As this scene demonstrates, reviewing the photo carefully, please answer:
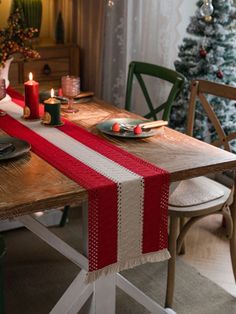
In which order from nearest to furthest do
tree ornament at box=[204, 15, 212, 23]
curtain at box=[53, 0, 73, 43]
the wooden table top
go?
the wooden table top, tree ornament at box=[204, 15, 212, 23], curtain at box=[53, 0, 73, 43]

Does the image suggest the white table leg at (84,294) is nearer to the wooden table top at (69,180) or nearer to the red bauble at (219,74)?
the wooden table top at (69,180)

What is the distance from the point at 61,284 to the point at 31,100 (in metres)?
0.86

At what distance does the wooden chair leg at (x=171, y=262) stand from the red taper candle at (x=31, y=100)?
0.72 metres

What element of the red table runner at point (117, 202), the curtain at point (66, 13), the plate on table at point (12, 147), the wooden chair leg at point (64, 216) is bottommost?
the wooden chair leg at point (64, 216)

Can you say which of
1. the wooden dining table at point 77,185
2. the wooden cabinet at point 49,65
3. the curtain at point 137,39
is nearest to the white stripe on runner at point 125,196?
the wooden dining table at point 77,185

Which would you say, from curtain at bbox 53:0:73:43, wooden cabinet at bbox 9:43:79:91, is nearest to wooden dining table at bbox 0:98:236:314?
wooden cabinet at bbox 9:43:79:91

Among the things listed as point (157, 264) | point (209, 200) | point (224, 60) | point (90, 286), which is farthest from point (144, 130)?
point (224, 60)

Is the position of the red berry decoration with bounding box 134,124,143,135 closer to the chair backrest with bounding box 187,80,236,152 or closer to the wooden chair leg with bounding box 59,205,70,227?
the chair backrest with bounding box 187,80,236,152

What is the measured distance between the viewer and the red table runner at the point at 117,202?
1706 millimetres

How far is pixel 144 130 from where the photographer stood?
217 cm

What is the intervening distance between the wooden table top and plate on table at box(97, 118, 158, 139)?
0.02m

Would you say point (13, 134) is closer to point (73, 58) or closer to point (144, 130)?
point (144, 130)

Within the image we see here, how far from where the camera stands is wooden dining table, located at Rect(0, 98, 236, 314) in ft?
5.20

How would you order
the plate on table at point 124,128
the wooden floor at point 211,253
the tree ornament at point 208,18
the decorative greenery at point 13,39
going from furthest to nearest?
1. the tree ornament at point 208,18
2. the wooden floor at point 211,253
3. the decorative greenery at point 13,39
4. the plate on table at point 124,128
